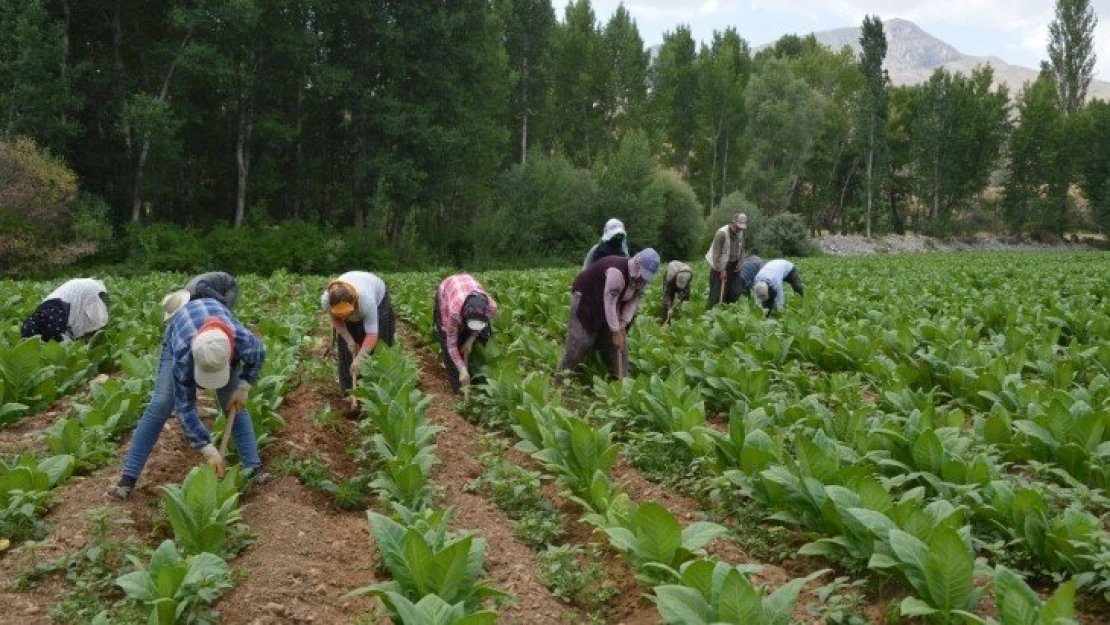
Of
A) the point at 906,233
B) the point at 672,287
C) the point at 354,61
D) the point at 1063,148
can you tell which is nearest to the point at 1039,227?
the point at 1063,148

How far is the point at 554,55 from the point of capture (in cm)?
4912

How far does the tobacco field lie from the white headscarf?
1.45ft

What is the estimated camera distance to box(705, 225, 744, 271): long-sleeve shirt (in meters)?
12.3

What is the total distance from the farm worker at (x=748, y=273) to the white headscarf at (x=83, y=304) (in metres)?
8.96

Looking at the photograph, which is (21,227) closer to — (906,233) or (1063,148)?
(906,233)

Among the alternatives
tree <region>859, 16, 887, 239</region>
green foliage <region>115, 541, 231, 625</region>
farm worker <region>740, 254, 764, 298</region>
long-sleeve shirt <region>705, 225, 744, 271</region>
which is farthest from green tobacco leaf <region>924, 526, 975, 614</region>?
tree <region>859, 16, 887, 239</region>

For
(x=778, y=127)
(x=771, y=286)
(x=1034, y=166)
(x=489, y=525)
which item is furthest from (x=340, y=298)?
(x=1034, y=166)

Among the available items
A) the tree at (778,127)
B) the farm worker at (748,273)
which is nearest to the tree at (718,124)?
the tree at (778,127)

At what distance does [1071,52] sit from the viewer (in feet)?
222

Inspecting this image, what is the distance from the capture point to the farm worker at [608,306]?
25.2ft

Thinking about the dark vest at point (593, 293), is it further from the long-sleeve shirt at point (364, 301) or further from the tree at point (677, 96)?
the tree at point (677, 96)

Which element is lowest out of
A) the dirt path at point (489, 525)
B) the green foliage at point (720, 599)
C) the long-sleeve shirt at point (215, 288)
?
the dirt path at point (489, 525)

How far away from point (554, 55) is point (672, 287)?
40.6 meters

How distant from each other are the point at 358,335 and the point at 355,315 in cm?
41
